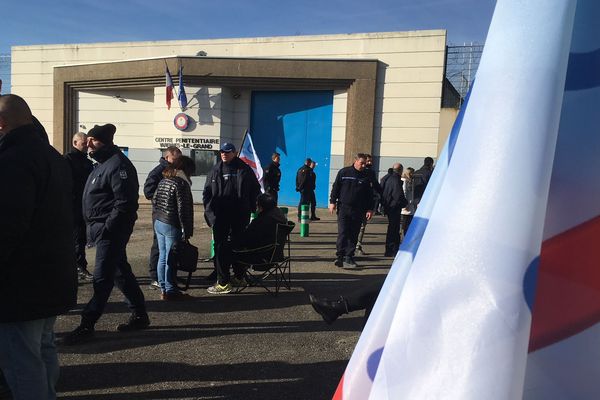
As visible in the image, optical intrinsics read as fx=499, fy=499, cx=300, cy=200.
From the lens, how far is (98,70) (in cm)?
2038

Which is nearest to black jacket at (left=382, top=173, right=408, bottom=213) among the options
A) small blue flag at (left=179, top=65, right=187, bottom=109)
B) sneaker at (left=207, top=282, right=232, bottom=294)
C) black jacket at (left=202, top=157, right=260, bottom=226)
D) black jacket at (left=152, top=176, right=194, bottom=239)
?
black jacket at (left=202, top=157, right=260, bottom=226)

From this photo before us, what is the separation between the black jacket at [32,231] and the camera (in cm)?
259

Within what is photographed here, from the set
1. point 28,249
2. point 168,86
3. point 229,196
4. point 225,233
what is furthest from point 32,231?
point 168,86

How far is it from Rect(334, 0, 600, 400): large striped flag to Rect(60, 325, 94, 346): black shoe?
4.17m

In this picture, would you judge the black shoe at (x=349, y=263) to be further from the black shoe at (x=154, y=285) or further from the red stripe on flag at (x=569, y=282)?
the red stripe on flag at (x=569, y=282)

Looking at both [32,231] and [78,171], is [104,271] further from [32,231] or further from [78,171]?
[78,171]

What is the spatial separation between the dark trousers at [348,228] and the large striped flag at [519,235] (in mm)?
7032

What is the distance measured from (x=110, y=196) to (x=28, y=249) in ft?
6.64

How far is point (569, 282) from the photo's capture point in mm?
1119

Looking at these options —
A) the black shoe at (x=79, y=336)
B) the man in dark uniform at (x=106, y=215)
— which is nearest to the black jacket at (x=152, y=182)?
the man in dark uniform at (x=106, y=215)

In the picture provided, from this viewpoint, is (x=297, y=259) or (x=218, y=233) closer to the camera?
(x=218, y=233)

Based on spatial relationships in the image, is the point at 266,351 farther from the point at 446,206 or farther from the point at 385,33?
the point at 385,33

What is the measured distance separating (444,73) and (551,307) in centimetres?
1774

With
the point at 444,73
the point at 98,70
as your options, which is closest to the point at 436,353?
the point at 444,73
